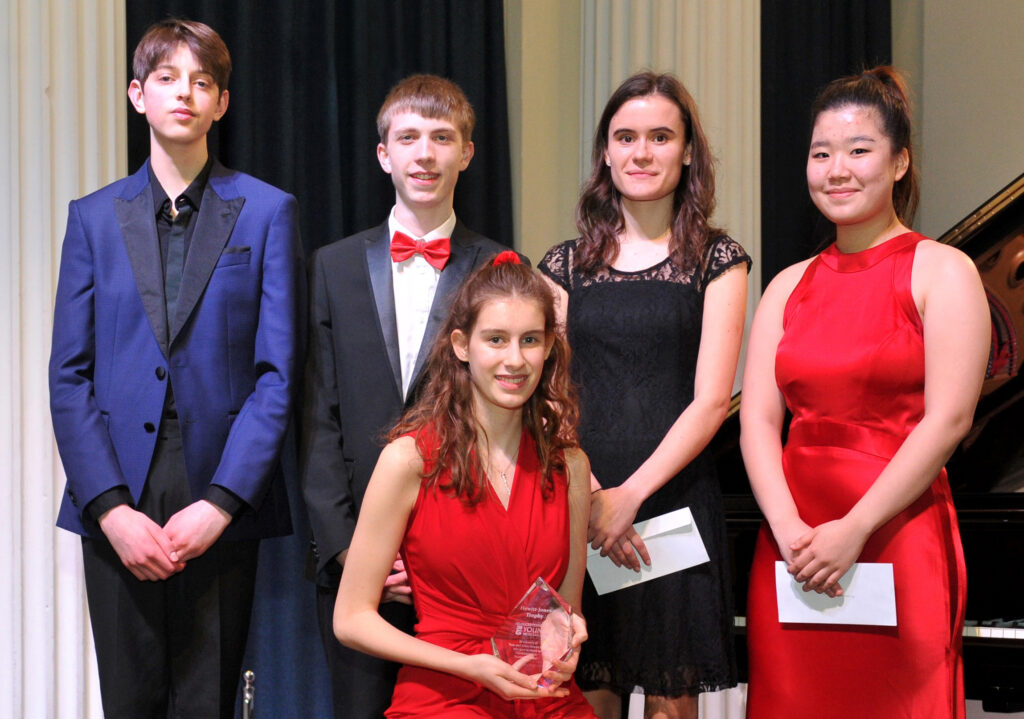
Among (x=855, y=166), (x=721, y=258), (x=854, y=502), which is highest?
(x=855, y=166)

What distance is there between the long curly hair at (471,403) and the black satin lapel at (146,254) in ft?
2.02

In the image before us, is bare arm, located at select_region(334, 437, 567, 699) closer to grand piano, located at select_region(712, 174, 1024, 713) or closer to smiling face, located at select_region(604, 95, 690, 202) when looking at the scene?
smiling face, located at select_region(604, 95, 690, 202)

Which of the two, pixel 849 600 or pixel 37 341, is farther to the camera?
pixel 37 341

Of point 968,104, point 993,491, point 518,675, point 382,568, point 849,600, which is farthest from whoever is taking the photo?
point 968,104

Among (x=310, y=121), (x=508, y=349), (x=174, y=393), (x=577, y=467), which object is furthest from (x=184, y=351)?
(x=310, y=121)

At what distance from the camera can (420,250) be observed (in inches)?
105

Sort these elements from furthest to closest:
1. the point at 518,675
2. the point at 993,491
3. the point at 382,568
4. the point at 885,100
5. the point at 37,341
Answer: the point at 993,491 < the point at 37,341 < the point at 885,100 < the point at 382,568 < the point at 518,675

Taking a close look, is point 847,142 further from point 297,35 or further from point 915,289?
point 297,35

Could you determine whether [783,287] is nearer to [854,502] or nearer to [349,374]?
[854,502]

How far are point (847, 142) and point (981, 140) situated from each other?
3675 millimetres

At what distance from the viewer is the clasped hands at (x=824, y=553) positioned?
2283 mm

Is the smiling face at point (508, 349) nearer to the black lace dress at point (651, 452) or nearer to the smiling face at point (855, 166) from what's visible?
the black lace dress at point (651, 452)

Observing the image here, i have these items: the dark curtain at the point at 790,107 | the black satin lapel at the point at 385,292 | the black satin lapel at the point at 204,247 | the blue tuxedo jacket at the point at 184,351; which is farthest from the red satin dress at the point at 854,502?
the dark curtain at the point at 790,107

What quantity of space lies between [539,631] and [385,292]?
3.14 feet
